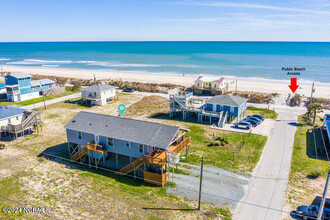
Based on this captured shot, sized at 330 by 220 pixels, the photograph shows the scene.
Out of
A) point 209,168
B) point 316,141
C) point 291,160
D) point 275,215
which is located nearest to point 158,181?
point 209,168

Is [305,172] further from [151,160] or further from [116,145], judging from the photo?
[116,145]

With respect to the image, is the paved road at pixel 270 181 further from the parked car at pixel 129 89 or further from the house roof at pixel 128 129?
the parked car at pixel 129 89

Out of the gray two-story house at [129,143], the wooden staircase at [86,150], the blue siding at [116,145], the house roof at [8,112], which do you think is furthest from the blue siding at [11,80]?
the wooden staircase at [86,150]

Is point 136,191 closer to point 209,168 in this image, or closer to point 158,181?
point 158,181

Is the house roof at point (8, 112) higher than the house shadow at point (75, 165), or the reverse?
the house roof at point (8, 112)

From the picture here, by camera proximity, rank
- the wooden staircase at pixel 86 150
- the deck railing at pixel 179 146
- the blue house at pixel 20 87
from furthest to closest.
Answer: the blue house at pixel 20 87, the wooden staircase at pixel 86 150, the deck railing at pixel 179 146
